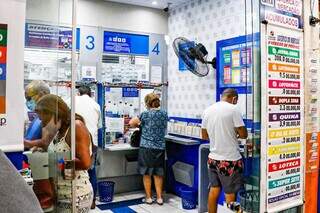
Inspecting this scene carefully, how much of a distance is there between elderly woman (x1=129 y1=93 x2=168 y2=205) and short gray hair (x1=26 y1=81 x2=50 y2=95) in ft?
8.94

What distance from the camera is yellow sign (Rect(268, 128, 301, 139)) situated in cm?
233

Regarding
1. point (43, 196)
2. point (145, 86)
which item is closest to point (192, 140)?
point (145, 86)

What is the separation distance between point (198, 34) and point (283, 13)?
2.21 m

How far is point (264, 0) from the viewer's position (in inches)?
90.0

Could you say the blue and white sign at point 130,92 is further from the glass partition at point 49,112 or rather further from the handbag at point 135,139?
the glass partition at point 49,112

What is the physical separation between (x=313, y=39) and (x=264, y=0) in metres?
0.67

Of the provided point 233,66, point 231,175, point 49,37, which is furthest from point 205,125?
point 49,37

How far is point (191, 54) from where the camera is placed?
3.95 meters

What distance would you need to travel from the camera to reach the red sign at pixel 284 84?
2311 mm

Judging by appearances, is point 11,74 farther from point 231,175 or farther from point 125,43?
point 125,43

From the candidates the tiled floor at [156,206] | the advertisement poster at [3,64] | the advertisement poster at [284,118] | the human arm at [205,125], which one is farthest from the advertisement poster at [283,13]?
the tiled floor at [156,206]

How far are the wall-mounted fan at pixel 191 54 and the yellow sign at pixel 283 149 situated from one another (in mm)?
1794

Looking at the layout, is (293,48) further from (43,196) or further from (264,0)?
(43,196)

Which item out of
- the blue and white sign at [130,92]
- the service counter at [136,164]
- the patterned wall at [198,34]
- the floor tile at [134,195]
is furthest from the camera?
the blue and white sign at [130,92]
